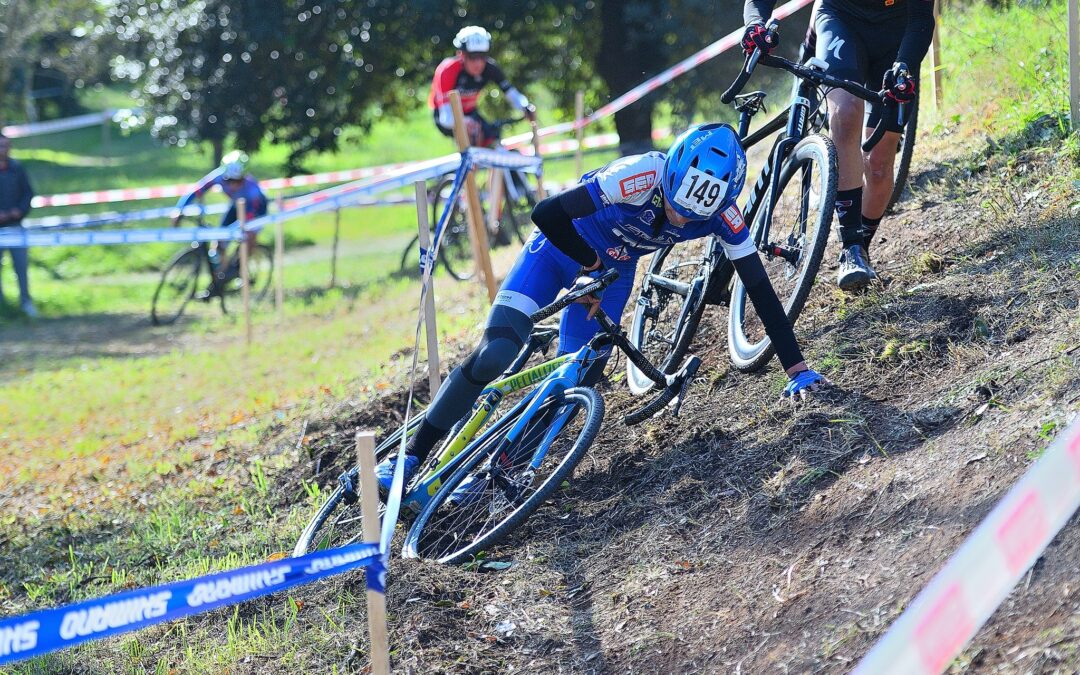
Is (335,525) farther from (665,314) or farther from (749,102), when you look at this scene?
(749,102)

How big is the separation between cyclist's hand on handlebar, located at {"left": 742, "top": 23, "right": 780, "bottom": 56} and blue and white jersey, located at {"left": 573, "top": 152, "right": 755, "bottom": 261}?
965mm

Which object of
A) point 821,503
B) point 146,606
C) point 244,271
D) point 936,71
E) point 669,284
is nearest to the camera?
point 146,606

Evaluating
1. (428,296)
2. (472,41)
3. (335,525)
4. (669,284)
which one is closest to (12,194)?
(472,41)

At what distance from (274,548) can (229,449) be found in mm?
2124

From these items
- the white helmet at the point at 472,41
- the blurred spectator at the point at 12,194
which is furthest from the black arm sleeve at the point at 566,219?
the blurred spectator at the point at 12,194

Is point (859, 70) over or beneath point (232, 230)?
over

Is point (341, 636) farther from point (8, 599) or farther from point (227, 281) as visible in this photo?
point (227, 281)

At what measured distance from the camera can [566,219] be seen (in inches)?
201

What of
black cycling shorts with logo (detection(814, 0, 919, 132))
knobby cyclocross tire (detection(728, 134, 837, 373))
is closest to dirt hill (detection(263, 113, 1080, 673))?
knobby cyclocross tire (detection(728, 134, 837, 373))

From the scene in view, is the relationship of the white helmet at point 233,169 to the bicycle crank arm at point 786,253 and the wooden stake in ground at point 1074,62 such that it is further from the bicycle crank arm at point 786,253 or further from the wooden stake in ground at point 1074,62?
the wooden stake in ground at point 1074,62

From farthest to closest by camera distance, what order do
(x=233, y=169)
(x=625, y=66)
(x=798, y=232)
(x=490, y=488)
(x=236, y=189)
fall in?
1. (x=625, y=66)
2. (x=236, y=189)
3. (x=233, y=169)
4. (x=798, y=232)
5. (x=490, y=488)

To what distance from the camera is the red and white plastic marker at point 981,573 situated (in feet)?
7.32

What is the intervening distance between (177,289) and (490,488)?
12652 mm

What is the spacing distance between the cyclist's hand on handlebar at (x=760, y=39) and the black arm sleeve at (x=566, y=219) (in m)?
1.25
